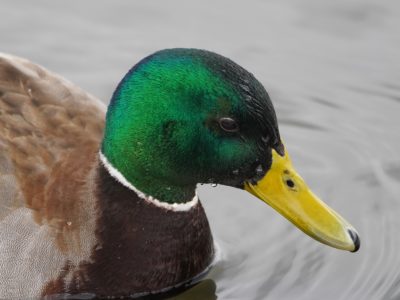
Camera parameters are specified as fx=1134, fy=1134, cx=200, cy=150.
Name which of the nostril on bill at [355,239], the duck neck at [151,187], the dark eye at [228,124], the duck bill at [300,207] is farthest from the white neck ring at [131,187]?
the nostril on bill at [355,239]

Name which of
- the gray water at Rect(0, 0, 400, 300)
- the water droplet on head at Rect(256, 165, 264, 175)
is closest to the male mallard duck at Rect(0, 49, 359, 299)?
the water droplet on head at Rect(256, 165, 264, 175)

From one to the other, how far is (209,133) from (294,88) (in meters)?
3.10

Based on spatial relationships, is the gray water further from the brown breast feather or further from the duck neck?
the brown breast feather

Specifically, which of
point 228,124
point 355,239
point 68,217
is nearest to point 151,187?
point 68,217

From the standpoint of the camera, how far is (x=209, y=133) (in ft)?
19.2

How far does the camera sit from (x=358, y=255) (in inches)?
282

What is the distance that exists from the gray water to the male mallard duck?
2.03 ft

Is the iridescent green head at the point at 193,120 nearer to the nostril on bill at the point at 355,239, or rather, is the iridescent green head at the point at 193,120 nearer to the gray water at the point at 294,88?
the nostril on bill at the point at 355,239

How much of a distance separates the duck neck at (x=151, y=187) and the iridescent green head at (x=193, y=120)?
84 mm

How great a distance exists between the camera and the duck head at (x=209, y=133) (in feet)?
18.9

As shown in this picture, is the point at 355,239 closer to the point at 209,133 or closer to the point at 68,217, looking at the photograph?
the point at 209,133

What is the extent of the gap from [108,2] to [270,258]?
342 centimetres

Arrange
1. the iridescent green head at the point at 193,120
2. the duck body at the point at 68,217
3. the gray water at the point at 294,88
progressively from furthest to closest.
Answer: the gray water at the point at 294,88
the duck body at the point at 68,217
the iridescent green head at the point at 193,120

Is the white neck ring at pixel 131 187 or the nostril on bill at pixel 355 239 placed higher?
the nostril on bill at pixel 355 239
